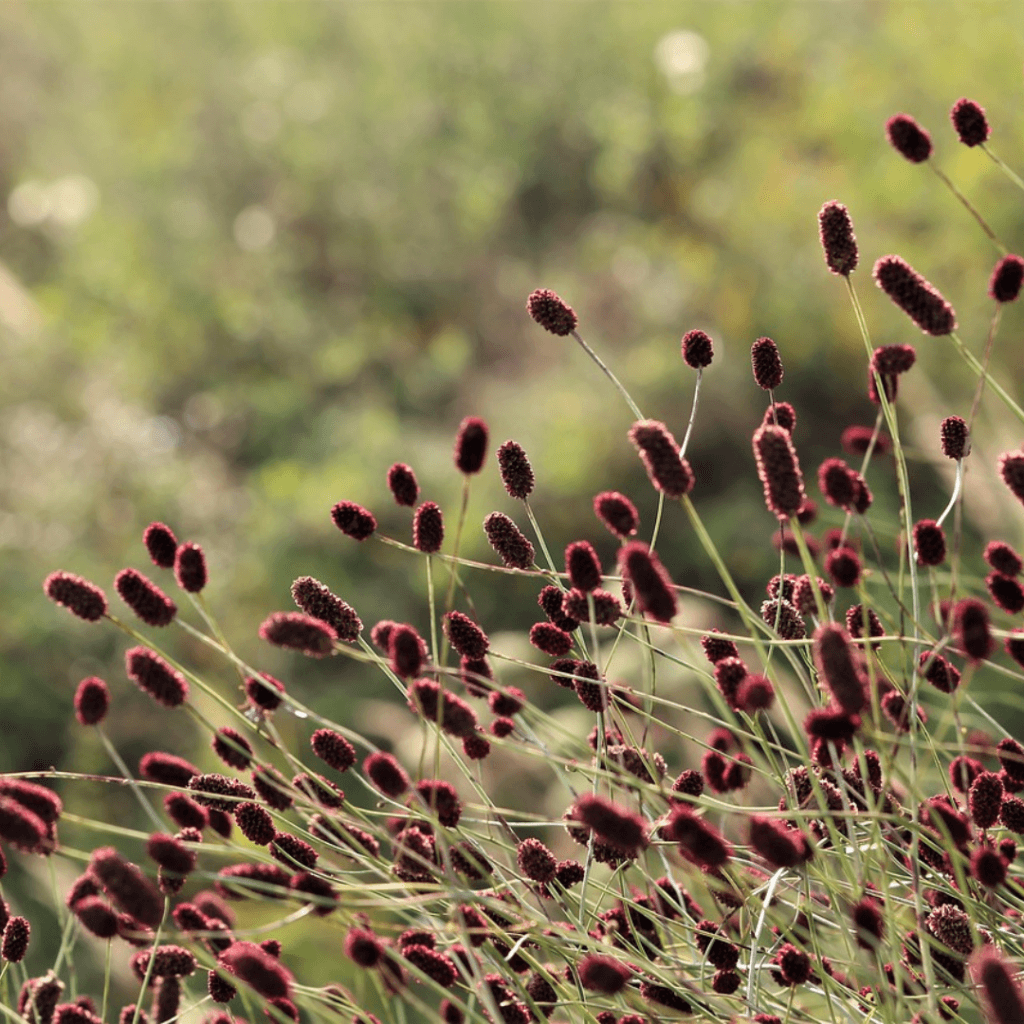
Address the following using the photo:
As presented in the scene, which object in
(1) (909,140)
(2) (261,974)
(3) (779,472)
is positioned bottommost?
(2) (261,974)

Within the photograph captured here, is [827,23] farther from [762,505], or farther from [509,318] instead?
[762,505]

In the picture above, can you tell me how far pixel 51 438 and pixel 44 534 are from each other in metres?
0.46

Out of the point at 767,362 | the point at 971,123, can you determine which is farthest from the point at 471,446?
the point at 971,123

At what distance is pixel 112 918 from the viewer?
0.44 metres

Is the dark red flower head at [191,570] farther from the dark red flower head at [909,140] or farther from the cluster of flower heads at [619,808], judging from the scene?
the dark red flower head at [909,140]

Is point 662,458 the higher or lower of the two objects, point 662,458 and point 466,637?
the higher

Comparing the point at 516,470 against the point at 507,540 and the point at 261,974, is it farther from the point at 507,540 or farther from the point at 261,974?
the point at 261,974

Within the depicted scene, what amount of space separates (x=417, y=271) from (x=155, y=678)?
4568 mm

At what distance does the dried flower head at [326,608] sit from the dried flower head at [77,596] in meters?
0.10

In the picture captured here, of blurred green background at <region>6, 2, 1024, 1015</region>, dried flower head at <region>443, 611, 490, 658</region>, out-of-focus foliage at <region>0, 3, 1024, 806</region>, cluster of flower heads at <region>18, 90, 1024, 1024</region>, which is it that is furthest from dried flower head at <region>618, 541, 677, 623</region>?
out-of-focus foliage at <region>0, 3, 1024, 806</region>

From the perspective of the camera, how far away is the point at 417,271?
16.1ft

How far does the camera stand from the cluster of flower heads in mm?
436

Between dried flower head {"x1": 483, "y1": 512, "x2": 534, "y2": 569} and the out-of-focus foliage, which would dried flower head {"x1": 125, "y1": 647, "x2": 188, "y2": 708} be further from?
the out-of-focus foliage

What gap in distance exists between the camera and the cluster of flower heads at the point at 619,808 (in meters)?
0.44
